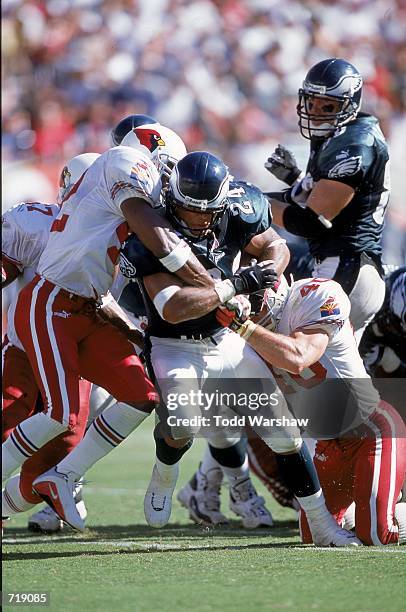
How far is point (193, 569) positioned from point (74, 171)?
2.08m

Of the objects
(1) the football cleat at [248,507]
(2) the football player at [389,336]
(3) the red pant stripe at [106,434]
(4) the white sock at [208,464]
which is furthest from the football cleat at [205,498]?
(3) the red pant stripe at [106,434]

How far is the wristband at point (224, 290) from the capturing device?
13.9 ft

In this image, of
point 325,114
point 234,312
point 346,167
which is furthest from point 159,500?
point 325,114

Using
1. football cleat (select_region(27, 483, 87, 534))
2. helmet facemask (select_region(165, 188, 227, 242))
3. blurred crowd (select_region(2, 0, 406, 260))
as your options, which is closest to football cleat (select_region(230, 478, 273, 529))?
football cleat (select_region(27, 483, 87, 534))

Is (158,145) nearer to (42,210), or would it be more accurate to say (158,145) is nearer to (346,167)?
(42,210)

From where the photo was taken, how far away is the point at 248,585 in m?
3.38

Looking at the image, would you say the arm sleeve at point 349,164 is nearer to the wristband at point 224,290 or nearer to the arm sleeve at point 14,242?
the wristband at point 224,290

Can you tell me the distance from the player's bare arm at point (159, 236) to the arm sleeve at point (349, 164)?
139cm

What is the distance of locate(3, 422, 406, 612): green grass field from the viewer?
3.14m

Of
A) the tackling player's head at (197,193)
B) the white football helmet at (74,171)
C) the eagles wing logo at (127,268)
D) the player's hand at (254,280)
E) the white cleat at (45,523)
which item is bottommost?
the white cleat at (45,523)

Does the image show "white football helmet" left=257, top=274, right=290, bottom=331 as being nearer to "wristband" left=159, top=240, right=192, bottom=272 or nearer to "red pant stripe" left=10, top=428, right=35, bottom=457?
"wristband" left=159, top=240, right=192, bottom=272

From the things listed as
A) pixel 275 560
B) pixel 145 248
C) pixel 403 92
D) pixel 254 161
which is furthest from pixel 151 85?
pixel 275 560

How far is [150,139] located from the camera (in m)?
4.93

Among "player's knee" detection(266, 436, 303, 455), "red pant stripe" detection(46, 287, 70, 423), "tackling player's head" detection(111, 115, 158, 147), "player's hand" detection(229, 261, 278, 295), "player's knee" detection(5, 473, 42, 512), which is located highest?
"tackling player's head" detection(111, 115, 158, 147)
